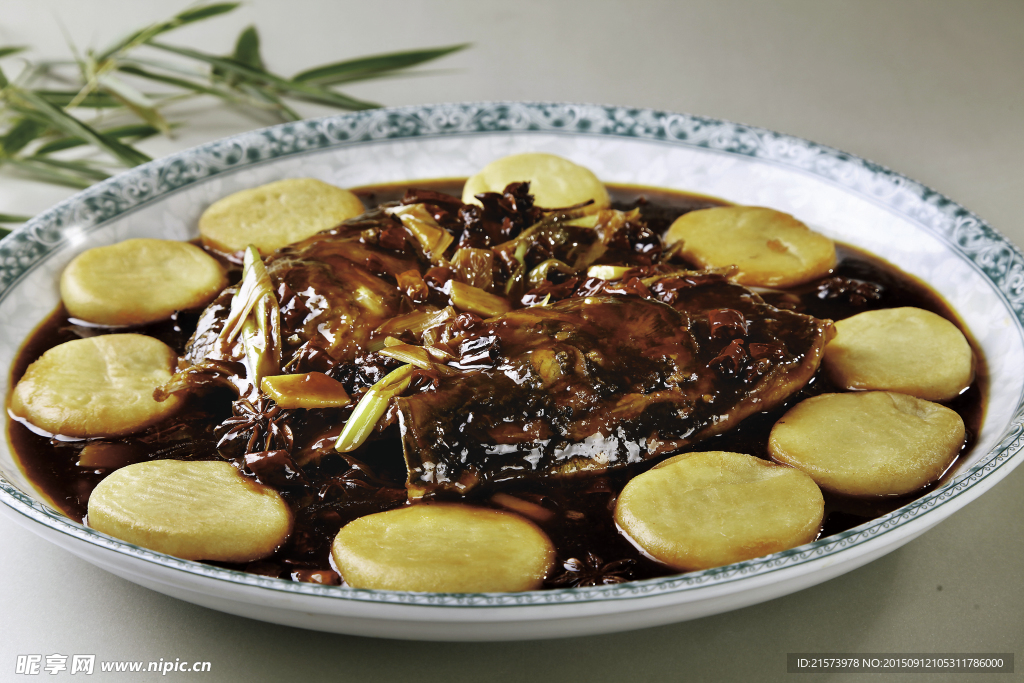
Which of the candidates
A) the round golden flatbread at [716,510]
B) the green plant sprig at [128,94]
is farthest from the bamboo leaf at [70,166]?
the round golden flatbread at [716,510]

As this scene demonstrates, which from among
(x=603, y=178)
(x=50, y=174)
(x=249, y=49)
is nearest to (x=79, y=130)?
(x=50, y=174)

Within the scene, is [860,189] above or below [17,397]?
above

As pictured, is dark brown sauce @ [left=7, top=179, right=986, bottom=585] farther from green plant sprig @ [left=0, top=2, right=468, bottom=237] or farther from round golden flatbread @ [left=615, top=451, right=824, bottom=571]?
green plant sprig @ [left=0, top=2, right=468, bottom=237]

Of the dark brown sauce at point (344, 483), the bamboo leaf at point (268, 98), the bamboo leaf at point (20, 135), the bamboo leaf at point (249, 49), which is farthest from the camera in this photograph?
the bamboo leaf at point (249, 49)

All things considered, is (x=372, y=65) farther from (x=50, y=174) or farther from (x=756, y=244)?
(x=756, y=244)

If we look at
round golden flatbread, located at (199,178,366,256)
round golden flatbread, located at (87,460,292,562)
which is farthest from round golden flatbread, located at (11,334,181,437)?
round golden flatbread, located at (199,178,366,256)

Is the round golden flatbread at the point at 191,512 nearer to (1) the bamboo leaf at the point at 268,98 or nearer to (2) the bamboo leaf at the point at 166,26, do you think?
(1) the bamboo leaf at the point at 268,98

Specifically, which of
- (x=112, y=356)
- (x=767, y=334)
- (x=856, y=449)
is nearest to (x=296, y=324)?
(x=112, y=356)

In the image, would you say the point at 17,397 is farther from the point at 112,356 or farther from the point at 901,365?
the point at 901,365
